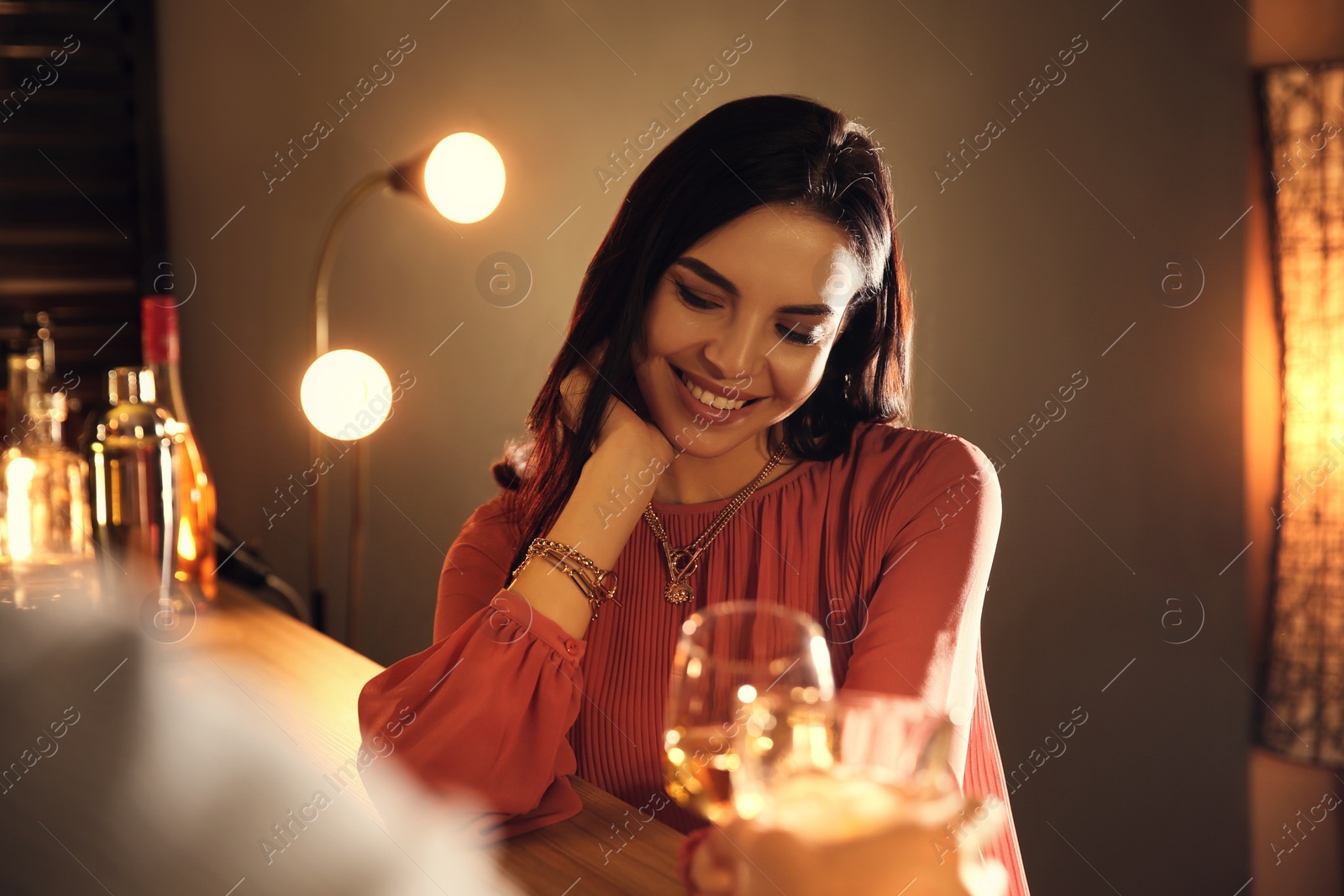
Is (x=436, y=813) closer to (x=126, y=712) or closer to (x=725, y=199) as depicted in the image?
(x=126, y=712)

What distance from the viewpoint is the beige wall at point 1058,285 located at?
181 cm

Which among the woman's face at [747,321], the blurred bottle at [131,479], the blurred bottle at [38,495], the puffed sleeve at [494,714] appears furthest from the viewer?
the blurred bottle at [38,495]

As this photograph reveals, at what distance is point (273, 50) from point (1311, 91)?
8.74ft

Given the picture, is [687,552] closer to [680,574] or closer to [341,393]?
[680,574]

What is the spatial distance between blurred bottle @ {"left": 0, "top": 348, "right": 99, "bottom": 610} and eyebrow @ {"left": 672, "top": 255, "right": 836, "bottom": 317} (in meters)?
1.14

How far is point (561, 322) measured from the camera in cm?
273

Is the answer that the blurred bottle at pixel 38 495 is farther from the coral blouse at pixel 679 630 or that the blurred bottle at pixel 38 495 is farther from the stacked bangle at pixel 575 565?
the stacked bangle at pixel 575 565

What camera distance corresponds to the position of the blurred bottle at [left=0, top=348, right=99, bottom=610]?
1711 millimetres

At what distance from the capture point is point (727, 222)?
1.23 meters

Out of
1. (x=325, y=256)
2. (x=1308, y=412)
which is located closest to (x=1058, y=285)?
(x=1308, y=412)

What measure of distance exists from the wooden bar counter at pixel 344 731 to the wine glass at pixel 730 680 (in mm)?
234

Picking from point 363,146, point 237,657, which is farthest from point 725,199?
point 363,146

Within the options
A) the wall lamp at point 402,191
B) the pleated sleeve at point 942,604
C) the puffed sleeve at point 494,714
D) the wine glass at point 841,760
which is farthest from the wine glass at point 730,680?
the wall lamp at point 402,191


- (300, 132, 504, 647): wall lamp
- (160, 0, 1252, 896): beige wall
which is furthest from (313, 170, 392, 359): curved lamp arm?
(160, 0, 1252, 896): beige wall
